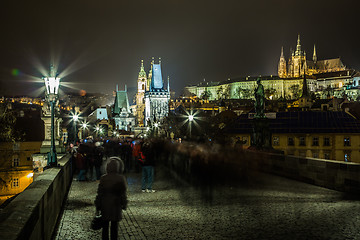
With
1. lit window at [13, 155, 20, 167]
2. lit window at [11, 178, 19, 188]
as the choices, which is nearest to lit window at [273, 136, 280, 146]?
lit window at [11, 178, 19, 188]

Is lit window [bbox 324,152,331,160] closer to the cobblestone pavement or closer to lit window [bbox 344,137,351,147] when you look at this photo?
lit window [bbox 344,137,351,147]

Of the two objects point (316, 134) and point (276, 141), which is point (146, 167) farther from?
point (316, 134)

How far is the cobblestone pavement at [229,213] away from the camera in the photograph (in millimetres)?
6664

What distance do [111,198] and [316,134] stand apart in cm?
4641

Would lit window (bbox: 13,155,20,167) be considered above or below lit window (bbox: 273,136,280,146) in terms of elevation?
below

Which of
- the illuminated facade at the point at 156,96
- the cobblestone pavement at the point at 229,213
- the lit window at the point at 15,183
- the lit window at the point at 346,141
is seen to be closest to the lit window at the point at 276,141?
the lit window at the point at 346,141

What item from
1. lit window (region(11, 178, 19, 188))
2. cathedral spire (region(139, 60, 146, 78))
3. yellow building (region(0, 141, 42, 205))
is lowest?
lit window (region(11, 178, 19, 188))

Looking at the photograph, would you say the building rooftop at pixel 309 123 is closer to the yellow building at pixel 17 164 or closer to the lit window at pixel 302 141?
the lit window at pixel 302 141

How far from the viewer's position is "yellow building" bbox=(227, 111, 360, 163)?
47.2 m

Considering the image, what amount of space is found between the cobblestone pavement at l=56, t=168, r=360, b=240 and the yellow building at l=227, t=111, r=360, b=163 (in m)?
36.5

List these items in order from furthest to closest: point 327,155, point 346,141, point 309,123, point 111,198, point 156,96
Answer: point 156,96 → point 309,123 → point 346,141 → point 327,155 → point 111,198

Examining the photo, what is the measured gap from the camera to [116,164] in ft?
18.9

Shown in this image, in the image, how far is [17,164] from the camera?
155ft

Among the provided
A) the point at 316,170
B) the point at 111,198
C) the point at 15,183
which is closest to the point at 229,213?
the point at 111,198
